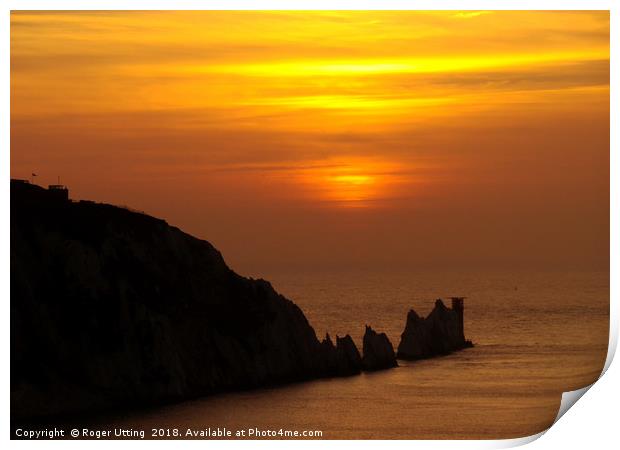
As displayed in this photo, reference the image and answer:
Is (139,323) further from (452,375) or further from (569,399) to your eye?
(569,399)

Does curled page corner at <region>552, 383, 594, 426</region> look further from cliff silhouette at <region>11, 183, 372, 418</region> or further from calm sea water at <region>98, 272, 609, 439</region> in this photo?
cliff silhouette at <region>11, 183, 372, 418</region>

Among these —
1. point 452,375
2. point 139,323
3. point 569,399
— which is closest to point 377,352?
point 452,375

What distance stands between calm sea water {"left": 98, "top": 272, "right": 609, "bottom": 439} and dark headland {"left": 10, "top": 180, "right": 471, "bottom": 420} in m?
0.18

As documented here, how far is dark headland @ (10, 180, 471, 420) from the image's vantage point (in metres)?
8.21

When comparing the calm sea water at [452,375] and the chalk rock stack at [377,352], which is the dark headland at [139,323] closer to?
the chalk rock stack at [377,352]

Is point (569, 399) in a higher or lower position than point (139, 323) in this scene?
lower

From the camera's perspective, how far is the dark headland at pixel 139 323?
26.9 ft

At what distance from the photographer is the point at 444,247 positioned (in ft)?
26.9

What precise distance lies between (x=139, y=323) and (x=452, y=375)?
1.83 meters

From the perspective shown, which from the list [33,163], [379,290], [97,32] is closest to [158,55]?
[97,32]

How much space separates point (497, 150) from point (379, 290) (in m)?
1.08

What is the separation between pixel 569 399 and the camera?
25.6 feet

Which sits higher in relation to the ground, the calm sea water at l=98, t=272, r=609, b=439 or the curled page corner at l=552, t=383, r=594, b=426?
the calm sea water at l=98, t=272, r=609, b=439

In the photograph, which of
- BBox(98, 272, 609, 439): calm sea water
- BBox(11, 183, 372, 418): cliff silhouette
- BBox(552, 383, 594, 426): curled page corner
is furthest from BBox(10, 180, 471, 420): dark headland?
BBox(552, 383, 594, 426): curled page corner
